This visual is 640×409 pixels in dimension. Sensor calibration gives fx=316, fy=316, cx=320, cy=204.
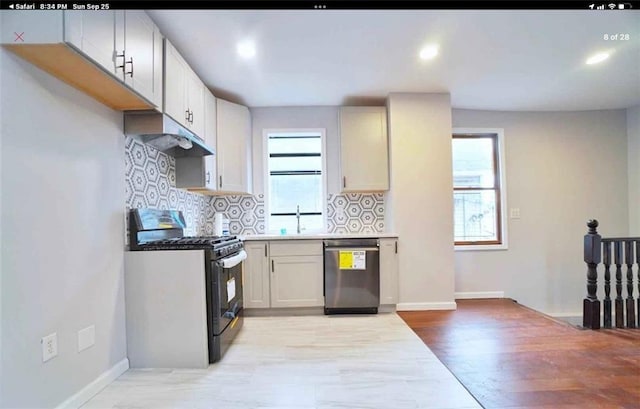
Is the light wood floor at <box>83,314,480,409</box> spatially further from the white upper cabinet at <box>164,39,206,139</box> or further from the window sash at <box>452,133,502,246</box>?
the window sash at <box>452,133,502,246</box>

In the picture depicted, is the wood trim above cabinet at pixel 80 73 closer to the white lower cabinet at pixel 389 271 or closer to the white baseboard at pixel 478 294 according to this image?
the white lower cabinet at pixel 389 271

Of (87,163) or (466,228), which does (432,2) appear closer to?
(87,163)

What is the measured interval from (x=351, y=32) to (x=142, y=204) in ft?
6.66

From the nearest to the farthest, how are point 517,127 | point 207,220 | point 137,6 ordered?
point 137,6 < point 207,220 < point 517,127

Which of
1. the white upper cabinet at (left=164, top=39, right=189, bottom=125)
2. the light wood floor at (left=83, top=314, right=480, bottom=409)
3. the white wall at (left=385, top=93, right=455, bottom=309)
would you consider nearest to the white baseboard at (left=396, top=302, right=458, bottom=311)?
the white wall at (left=385, top=93, right=455, bottom=309)

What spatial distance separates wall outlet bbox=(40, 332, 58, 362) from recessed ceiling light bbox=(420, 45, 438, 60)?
120 inches

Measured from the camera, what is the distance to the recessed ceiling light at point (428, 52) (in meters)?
2.54

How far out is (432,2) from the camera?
4.30 feet

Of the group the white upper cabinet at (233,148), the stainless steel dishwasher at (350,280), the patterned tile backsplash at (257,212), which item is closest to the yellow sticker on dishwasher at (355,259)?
the stainless steel dishwasher at (350,280)

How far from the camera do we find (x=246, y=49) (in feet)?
8.25

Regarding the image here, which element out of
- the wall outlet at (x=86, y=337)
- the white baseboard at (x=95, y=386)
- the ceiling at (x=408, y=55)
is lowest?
the white baseboard at (x=95, y=386)

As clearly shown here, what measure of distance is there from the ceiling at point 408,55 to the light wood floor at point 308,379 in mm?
2280

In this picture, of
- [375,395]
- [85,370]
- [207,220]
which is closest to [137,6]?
[85,370]

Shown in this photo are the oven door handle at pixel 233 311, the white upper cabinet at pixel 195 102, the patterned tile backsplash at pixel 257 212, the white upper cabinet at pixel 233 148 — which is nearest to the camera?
the oven door handle at pixel 233 311
